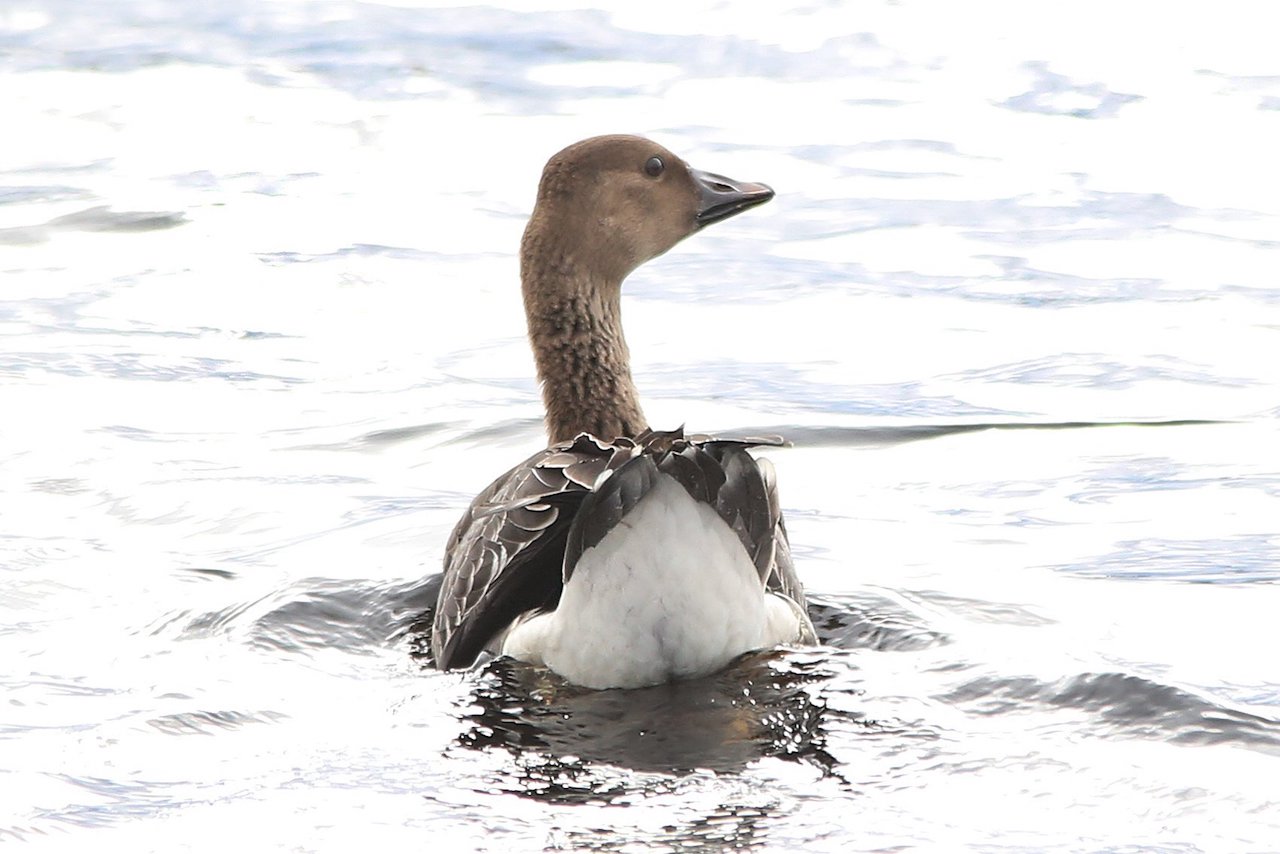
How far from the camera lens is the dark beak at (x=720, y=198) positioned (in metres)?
8.66

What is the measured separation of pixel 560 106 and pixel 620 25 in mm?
4528

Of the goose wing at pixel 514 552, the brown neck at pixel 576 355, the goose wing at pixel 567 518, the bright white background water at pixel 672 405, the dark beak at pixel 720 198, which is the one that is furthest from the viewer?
the dark beak at pixel 720 198

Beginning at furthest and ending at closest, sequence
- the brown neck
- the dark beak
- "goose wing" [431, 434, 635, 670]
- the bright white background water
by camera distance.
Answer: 1. the dark beak
2. the brown neck
3. "goose wing" [431, 434, 635, 670]
4. the bright white background water

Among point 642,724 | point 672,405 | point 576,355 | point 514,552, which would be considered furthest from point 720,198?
point 642,724

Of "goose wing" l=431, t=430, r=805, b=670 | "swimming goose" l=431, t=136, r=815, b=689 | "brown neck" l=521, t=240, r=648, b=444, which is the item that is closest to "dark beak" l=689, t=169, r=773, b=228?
"brown neck" l=521, t=240, r=648, b=444

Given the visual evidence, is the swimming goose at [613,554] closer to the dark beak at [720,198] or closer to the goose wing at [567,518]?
the goose wing at [567,518]

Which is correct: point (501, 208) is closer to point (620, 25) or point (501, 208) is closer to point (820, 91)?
point (820, 91)

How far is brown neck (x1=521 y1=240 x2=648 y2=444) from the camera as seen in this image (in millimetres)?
8102

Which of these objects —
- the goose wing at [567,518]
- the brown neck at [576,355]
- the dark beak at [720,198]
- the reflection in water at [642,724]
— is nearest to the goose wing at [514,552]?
the goose wing at [567,518]

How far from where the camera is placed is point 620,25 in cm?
2323

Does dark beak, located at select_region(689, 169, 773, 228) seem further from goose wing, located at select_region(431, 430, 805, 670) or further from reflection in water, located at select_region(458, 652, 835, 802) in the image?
reflection in water, located at select_region(458, 652, 835, 802)

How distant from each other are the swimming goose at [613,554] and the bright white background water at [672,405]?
0.60 ft

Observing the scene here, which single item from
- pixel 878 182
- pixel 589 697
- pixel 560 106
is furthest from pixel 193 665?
pixel 560 106

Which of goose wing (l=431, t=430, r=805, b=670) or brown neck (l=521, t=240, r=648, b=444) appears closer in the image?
goose wing (l=431, t=430, r=805, b=670)
